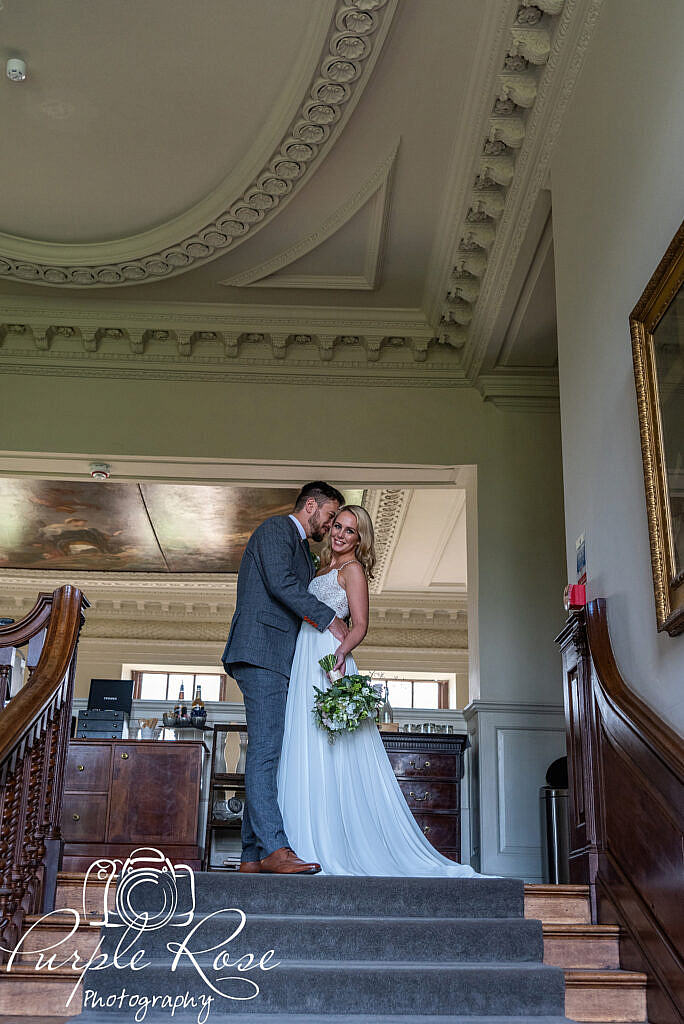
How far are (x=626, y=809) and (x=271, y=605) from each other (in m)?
1.97

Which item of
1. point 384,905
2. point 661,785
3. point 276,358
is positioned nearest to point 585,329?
point 661,785

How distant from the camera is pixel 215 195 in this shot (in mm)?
7449

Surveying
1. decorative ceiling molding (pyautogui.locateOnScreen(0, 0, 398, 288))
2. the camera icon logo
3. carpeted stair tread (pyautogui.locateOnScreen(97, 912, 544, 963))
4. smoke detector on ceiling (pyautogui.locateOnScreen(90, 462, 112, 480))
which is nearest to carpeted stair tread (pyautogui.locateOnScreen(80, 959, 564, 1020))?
carpeted stair tread (pyautogui.locateOnScreen(97, 912, 544, 963))

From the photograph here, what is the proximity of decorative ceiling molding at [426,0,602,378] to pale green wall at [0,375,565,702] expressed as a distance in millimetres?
630

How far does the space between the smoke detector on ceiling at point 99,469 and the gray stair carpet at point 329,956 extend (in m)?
5.33

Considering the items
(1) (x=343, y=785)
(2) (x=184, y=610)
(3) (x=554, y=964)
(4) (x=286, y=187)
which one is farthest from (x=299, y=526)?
(2) (x=184, y=610)

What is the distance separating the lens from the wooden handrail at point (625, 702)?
11.3ft

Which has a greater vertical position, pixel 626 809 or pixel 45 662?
pixel 45 662

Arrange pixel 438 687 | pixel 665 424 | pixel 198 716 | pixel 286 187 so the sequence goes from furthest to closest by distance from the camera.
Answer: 1. pixel 438 687
2. pixel 198 716
3. pixel 286 187
4. pixel 665 424

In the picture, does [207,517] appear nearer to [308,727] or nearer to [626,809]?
[308,727]

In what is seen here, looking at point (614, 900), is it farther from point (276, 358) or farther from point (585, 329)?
point (276, 358)

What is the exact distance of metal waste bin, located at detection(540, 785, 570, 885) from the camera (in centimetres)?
590

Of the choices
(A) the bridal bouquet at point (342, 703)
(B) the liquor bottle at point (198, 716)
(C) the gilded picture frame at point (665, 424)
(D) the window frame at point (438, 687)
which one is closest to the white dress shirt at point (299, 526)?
(A) the bridal bouquet at point (342, 703)

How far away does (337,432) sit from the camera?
886cm
